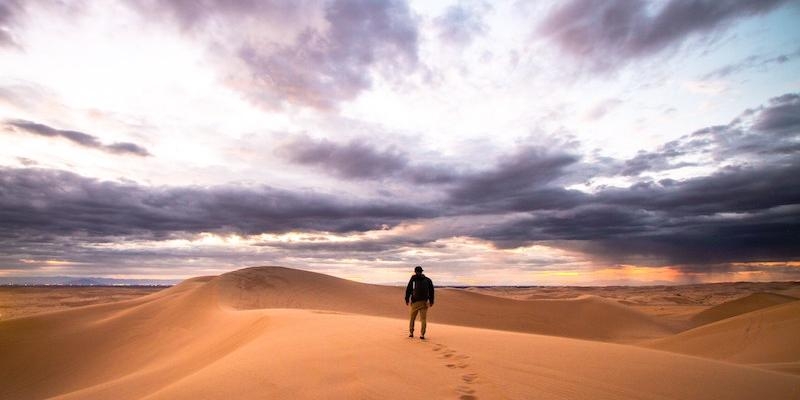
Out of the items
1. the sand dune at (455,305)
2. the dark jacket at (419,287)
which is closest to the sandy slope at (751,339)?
the sand dune at (455,305)

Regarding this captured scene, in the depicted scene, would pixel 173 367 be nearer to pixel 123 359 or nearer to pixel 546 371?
pixel 123 359

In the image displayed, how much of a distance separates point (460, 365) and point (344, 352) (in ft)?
8.38

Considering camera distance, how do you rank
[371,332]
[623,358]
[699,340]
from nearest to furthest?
1. [623,358]
2. [371,332]
3. [699,340]

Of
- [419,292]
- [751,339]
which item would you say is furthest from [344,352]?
[751,339]

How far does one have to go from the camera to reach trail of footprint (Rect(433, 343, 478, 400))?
19.0 ft

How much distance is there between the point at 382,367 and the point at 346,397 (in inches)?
64.0

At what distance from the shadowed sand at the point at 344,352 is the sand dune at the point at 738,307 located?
22.3 feet

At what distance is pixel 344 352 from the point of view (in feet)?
28.6

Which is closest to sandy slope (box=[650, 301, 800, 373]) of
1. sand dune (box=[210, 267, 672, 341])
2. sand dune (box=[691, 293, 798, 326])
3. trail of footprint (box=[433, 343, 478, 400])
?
sand dune (box=[210, 267, 672, 341])

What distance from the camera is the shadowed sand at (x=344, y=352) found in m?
6.39

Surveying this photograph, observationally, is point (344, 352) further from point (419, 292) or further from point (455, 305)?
point (455, 305)

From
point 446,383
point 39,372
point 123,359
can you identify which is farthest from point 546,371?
point 39,372

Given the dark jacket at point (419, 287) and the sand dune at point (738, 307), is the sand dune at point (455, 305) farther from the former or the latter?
the dark jacket at point (419, 287)

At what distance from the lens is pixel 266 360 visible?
842 cm
